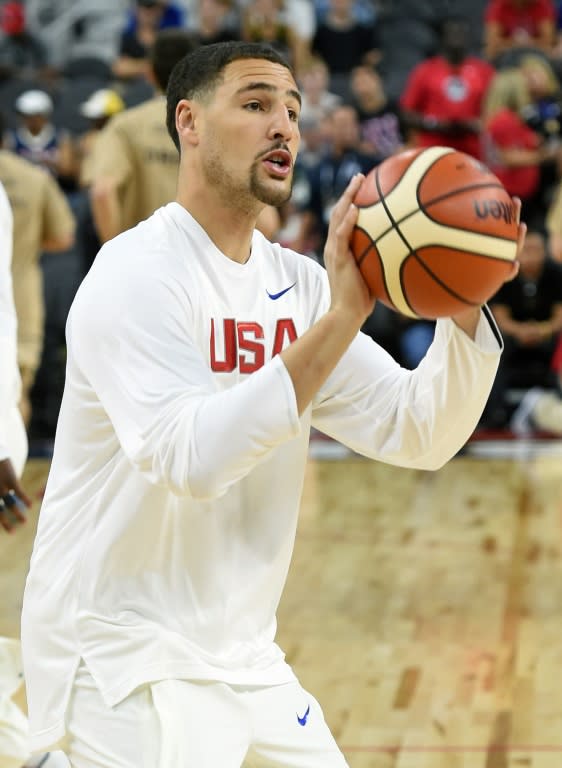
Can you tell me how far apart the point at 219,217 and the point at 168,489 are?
0.60 meters

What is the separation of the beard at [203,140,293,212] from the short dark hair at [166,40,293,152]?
0.49 ft

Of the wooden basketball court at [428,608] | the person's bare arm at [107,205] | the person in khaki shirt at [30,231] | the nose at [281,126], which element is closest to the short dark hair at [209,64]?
the nose at [281,126]

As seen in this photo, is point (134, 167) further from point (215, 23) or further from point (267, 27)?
point (267, 27)

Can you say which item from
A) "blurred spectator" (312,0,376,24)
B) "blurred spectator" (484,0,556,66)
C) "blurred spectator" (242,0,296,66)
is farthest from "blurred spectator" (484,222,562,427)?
"blurred spectator" (312,0,376,24)

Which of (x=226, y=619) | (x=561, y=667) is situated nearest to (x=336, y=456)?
(x=561, y=667)

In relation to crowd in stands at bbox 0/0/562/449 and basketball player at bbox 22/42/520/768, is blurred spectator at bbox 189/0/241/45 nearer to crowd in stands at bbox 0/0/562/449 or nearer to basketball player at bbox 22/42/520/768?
crowd in stands at bbox 0/0/562/449

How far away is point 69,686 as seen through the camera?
2754 millimetres

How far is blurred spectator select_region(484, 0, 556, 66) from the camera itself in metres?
13.1

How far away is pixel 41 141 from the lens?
12703 mm

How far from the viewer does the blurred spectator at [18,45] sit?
1489 cm

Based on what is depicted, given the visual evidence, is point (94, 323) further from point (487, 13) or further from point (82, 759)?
point (487, 13)

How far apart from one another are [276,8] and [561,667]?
9061 mm

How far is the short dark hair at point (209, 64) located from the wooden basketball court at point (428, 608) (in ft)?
7.75

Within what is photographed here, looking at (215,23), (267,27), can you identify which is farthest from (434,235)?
(267,27)
